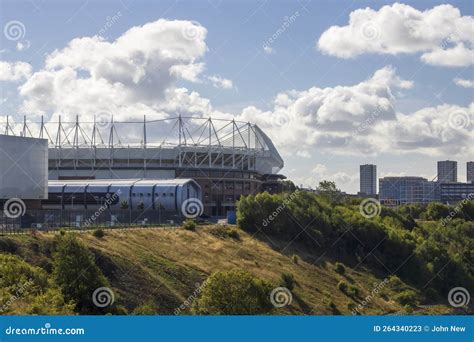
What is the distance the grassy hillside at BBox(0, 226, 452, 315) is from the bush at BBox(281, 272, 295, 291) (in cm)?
55

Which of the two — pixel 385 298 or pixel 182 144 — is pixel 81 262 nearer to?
pixel 385 298

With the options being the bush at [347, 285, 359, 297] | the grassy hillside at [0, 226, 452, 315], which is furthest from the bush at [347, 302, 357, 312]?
the bush at [347, 285, 359, 297]

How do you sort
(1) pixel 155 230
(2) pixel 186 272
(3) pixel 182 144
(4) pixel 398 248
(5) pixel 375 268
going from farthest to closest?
(3) pixel 182 144
(4) pixel 398 248
(5) pixel 375 268
(1) pixel 155 230
(2) pixel 186 272

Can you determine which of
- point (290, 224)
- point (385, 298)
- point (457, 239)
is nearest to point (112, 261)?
point (385, 298)

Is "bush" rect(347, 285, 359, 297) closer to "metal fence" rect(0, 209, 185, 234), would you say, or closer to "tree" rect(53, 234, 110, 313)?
"metal fence" rect(0, 209, 185, 234)

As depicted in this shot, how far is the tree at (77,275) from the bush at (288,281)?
22474 mm

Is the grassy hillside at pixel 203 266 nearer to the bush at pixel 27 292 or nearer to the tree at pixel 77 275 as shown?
the tree at pixel 77 275

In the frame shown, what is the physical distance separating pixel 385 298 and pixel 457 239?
114 ft

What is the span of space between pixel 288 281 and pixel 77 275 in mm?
25235

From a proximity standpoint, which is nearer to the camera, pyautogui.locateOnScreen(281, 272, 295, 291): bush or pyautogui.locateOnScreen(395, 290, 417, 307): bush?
pyautogui.locateOnScreen(281, 272, 295, 291): bush

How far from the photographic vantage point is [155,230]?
62875mm

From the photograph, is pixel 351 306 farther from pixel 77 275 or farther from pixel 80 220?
pixel 77 275

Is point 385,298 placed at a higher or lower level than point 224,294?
lower

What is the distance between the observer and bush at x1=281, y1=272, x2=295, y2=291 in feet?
188
